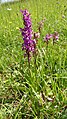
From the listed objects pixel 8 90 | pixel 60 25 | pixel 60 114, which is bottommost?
pixel 60 114

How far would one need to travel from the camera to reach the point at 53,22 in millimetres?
3459

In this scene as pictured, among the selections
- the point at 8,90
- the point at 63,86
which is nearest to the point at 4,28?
the point at 8,90

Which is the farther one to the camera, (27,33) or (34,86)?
(34,86)

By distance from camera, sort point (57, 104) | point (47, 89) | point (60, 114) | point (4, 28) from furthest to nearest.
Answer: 1. point (4, 28)
2. point (47, 89)
3. point (57, 104)
4. point (60, 114)

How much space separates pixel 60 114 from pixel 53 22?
228 cm

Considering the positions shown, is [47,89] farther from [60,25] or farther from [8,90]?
[60,25]

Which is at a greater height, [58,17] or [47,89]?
[58,17]

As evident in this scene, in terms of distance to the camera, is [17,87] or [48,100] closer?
[48,100]

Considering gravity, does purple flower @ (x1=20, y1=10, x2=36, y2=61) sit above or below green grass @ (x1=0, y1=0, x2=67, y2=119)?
above

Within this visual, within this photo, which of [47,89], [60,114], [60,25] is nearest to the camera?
[60,114]

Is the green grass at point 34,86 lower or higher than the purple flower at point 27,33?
lower

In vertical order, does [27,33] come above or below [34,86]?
above

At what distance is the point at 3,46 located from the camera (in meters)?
2.86

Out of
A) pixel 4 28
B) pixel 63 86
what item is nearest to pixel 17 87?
pixel 63 86
